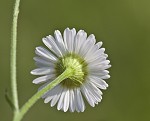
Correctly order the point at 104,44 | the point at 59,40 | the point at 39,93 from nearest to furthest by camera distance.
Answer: the point at 39,93, the point at 59,40, the point at 104,44

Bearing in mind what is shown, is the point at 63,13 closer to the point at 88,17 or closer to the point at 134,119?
the point at 88,17

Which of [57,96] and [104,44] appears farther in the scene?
[104,44]

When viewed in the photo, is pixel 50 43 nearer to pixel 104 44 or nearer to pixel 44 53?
pixel 44 53

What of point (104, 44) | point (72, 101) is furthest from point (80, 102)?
point (104, 44)

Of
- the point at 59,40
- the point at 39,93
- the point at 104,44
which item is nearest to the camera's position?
the point at 39,93

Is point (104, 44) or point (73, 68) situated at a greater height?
point (104, 44)

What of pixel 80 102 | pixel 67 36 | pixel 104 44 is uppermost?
pixel 104 44

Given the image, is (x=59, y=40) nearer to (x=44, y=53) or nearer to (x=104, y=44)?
(x=44, y=53)
